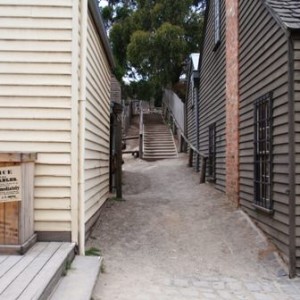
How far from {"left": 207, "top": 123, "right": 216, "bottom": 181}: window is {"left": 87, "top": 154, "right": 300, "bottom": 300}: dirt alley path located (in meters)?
1.60

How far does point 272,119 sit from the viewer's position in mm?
7695

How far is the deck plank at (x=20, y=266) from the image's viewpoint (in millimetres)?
4593

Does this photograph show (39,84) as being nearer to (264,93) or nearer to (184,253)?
(184,253)

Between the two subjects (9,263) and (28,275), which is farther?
(9,263)

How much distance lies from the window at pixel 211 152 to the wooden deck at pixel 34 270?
7900mm

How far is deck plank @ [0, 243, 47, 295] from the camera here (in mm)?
4593

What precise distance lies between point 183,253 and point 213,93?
733 cm

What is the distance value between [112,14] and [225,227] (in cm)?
2664

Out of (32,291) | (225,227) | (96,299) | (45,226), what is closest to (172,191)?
(225,227)

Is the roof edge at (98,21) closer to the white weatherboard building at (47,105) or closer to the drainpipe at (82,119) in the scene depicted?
the drainpipe at (82,119)

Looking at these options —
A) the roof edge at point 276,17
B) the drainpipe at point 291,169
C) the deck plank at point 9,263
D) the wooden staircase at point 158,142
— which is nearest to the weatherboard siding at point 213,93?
the roof edge at point 276,17

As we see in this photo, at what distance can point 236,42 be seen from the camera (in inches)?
421

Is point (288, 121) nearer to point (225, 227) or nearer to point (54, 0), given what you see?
point (225, 227)

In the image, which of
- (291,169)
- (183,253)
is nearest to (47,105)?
(183,253)
